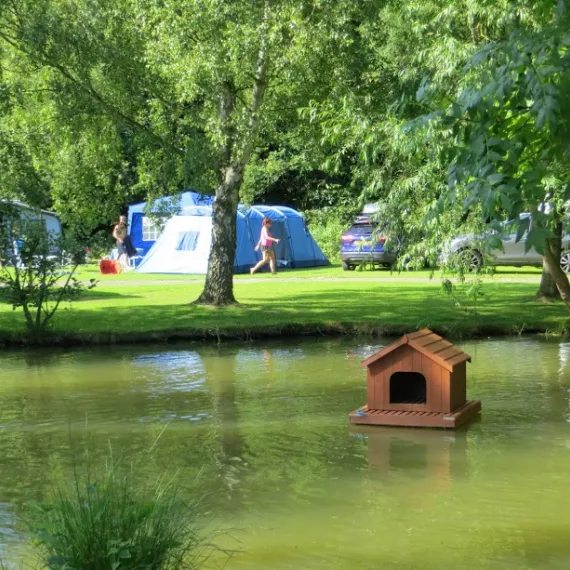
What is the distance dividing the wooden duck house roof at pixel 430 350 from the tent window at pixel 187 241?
2126cm

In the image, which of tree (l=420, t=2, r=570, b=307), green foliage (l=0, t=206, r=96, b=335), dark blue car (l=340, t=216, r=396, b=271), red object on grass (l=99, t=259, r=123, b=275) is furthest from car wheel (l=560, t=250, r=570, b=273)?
tree (l=420, t=2, r=570, b=307)

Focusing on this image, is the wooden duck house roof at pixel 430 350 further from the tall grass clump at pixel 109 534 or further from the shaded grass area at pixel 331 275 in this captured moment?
the shaded grass area at pixel 331 275

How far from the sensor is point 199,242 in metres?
30.8

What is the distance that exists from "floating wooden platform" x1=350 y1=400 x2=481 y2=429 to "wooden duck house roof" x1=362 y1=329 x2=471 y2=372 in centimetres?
45

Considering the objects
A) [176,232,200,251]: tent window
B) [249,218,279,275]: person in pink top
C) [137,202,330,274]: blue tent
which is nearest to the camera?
[249,218,279,275]: person in pink top

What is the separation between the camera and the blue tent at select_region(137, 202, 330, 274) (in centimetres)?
3072

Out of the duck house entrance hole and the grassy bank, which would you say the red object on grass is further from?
the duck house entrance hole

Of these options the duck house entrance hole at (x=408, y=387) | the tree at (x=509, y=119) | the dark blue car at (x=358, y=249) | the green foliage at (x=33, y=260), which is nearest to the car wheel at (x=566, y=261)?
the dark blue car at (x=358, y=249)

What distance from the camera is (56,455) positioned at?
8672 mm

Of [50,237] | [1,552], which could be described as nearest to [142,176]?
[50,237]

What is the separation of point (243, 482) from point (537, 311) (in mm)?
10691

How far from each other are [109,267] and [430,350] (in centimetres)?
2230

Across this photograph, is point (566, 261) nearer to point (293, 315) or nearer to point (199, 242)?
point (199, 242)

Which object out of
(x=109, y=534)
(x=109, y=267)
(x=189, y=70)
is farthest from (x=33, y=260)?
(x=109, y=267)
